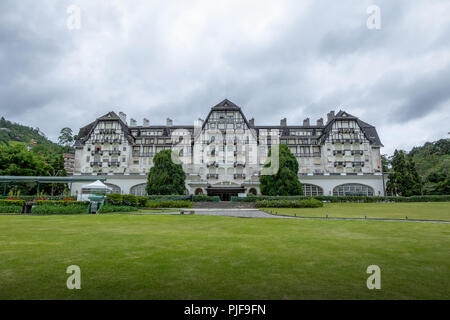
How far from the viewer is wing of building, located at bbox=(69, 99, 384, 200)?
170 feet

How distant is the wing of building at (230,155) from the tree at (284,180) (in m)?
8.99

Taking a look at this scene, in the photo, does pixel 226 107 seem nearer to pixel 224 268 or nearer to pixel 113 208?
pixel 113 208

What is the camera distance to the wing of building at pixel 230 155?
51938mm

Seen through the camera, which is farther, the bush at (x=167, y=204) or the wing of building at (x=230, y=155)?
the wing of building at (x=230, y=155)

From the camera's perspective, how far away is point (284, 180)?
136 ft

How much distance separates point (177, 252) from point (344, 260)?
431cm

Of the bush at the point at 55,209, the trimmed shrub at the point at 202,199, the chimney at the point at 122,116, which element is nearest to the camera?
the bush at the point at 55,209

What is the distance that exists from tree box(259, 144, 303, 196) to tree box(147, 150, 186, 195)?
46.3ft

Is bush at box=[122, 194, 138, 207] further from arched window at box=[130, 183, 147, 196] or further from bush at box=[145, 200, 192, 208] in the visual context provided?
arched window at box=[130, 183, 147, 196]

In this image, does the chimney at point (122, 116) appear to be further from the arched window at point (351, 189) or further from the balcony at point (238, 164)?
the arched window at point (351, 189)

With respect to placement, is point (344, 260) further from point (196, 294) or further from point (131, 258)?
point (131, 258)

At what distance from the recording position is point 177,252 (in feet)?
23.6

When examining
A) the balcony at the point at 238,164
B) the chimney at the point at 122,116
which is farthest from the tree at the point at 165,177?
the chimney at the point at 122,116
